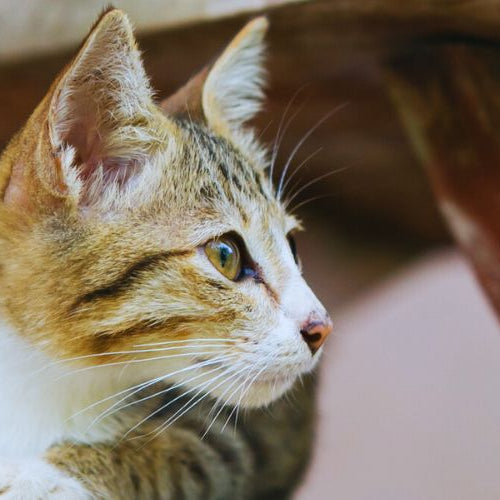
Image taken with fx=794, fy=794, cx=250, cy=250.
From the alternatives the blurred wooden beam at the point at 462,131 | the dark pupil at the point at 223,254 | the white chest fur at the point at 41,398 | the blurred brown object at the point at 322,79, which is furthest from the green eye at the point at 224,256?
the blurred wooden beam at the point at 462,131

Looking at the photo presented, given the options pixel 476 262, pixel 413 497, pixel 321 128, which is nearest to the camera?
pixel 413 497

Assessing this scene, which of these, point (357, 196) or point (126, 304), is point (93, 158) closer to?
point (126, 304)

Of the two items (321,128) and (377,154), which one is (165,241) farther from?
(377,154)

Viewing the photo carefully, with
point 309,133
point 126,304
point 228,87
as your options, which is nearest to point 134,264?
point 126,304

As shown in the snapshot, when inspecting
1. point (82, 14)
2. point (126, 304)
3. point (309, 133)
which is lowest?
point (126, 304)

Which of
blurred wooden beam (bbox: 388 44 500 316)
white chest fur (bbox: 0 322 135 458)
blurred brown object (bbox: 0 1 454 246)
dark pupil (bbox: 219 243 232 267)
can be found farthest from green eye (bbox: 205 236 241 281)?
blurred wooden beam (bbox: 388 44 500 316)

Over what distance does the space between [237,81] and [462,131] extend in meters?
0.31

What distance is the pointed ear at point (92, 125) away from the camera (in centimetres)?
60

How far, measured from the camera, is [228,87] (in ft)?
2.79

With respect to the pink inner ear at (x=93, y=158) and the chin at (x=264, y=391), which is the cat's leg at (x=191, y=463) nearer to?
the chin at (x=264, y=391)

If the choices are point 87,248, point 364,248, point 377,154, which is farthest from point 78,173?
point 364,248

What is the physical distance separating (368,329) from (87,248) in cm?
63

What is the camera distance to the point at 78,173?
2.12 ft

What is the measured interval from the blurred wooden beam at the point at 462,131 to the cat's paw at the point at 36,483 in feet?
1.78
